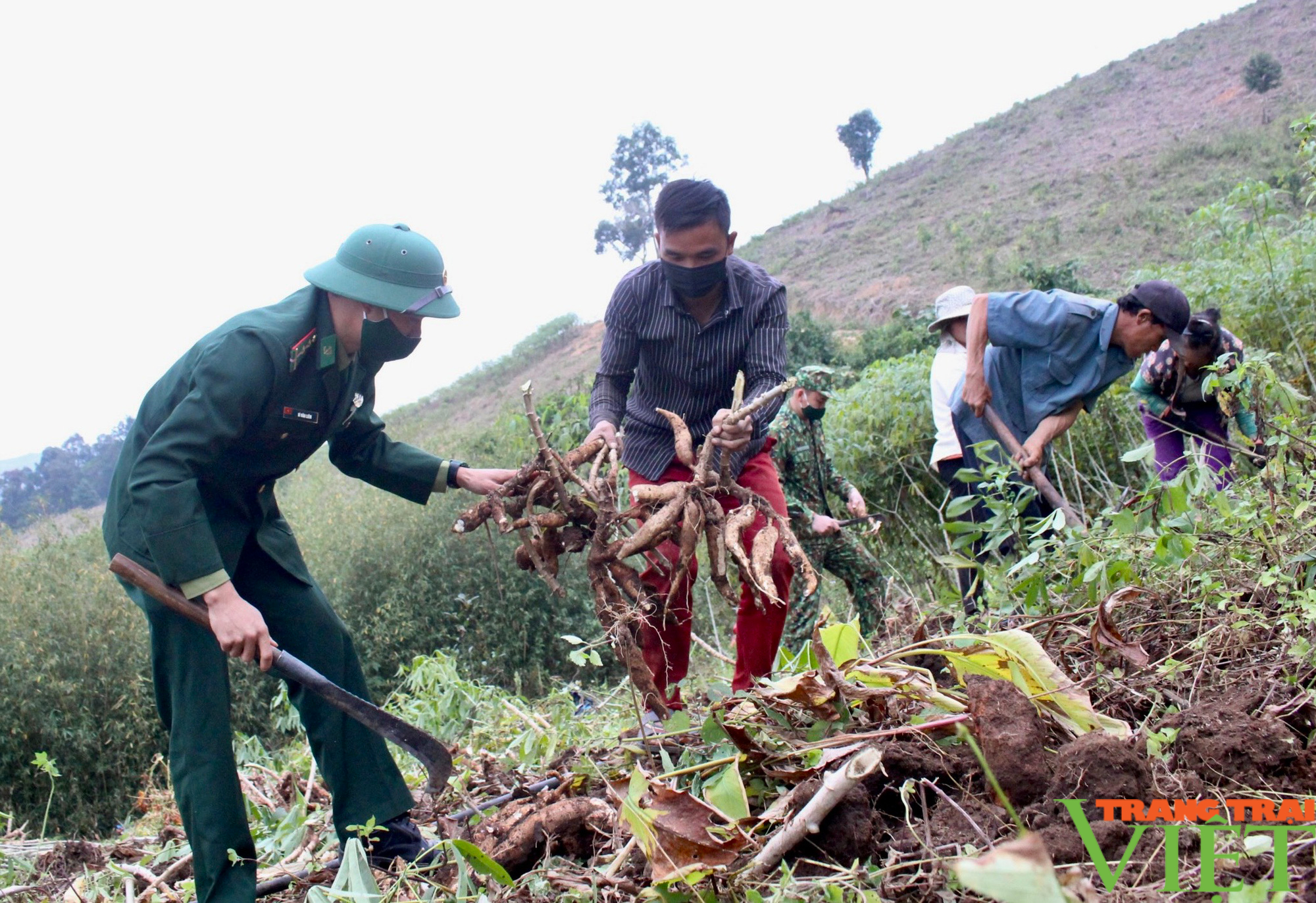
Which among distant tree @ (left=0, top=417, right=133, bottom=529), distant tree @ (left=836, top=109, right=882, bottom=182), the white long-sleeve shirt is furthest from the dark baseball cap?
distant tree @ (left=836, top=109, right=882, bottom=182)

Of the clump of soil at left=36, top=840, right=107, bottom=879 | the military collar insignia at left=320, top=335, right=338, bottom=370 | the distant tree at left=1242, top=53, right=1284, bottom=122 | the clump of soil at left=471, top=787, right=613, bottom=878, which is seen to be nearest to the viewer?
the clump of soil at left=471, top=787, right=613, bottom=878

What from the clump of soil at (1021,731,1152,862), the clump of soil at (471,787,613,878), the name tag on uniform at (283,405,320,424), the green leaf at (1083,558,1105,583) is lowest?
the green leaf at (1083,558,1105,583)

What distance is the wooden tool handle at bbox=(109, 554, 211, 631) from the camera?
222cm

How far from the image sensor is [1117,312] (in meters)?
3.77

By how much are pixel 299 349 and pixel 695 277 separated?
1.14 m

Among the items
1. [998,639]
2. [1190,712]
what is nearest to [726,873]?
[998,639]

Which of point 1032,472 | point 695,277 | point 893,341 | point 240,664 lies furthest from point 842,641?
point 893,341

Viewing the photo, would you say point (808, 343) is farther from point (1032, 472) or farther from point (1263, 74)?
point (1263, 74)

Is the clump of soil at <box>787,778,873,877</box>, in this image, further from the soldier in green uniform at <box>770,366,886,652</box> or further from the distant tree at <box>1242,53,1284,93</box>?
the distant tree at <box>1242,53,1284,93</box>

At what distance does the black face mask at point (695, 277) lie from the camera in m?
2.86

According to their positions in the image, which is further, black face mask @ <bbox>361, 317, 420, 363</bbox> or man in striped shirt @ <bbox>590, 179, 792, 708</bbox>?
man in striped shirt @ <bbox>590, 179, 792, 708</bbox>

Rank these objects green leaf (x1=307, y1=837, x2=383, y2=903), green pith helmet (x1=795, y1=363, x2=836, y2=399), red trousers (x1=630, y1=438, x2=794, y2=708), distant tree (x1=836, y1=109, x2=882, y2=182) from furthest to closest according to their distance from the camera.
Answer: distant tree (x1=836, y1=109, x2=882, y2=182)
green pith helmet (x1=795, y1=363, x2=836, y2=399)
red trousers (x1=630, y1=438, x2=794, y2=708)
green leaf (x1=307, y1=837, x2=383, y2=903)

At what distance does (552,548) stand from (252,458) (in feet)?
2.66

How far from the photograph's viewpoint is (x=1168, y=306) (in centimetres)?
364
